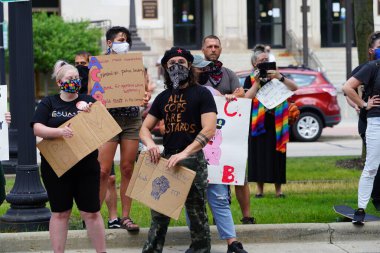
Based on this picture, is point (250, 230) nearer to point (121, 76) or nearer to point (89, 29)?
point (121, 76)

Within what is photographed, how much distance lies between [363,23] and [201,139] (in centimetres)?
834

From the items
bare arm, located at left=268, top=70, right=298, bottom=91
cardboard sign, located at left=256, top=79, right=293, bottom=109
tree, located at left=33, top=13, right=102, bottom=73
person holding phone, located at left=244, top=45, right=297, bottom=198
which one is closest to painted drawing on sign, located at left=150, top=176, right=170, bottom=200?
bare arm, located at left=268, top=70, right=298, bottom=91

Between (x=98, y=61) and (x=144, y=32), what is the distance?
31763mm

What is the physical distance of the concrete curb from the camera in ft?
28.4

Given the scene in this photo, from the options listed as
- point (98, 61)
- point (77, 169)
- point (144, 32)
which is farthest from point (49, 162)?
point (144, 32)

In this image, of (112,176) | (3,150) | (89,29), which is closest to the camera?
(3,150)

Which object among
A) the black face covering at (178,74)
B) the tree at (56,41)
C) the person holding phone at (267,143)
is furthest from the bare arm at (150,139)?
the tree at (56,41)

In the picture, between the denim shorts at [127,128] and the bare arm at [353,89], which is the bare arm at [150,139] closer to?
the denim shorts at [127,128]

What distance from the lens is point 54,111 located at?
7672 millimetres

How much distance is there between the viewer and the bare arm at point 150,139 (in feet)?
25.2

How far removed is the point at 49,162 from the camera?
7.58m

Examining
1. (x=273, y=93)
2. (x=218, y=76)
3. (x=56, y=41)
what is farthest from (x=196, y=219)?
(x=56, y=41)

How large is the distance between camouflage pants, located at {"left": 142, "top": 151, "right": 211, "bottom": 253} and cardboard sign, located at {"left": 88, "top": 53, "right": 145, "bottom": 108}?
43.3 inches

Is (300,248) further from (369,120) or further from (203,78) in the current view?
(203,78)
